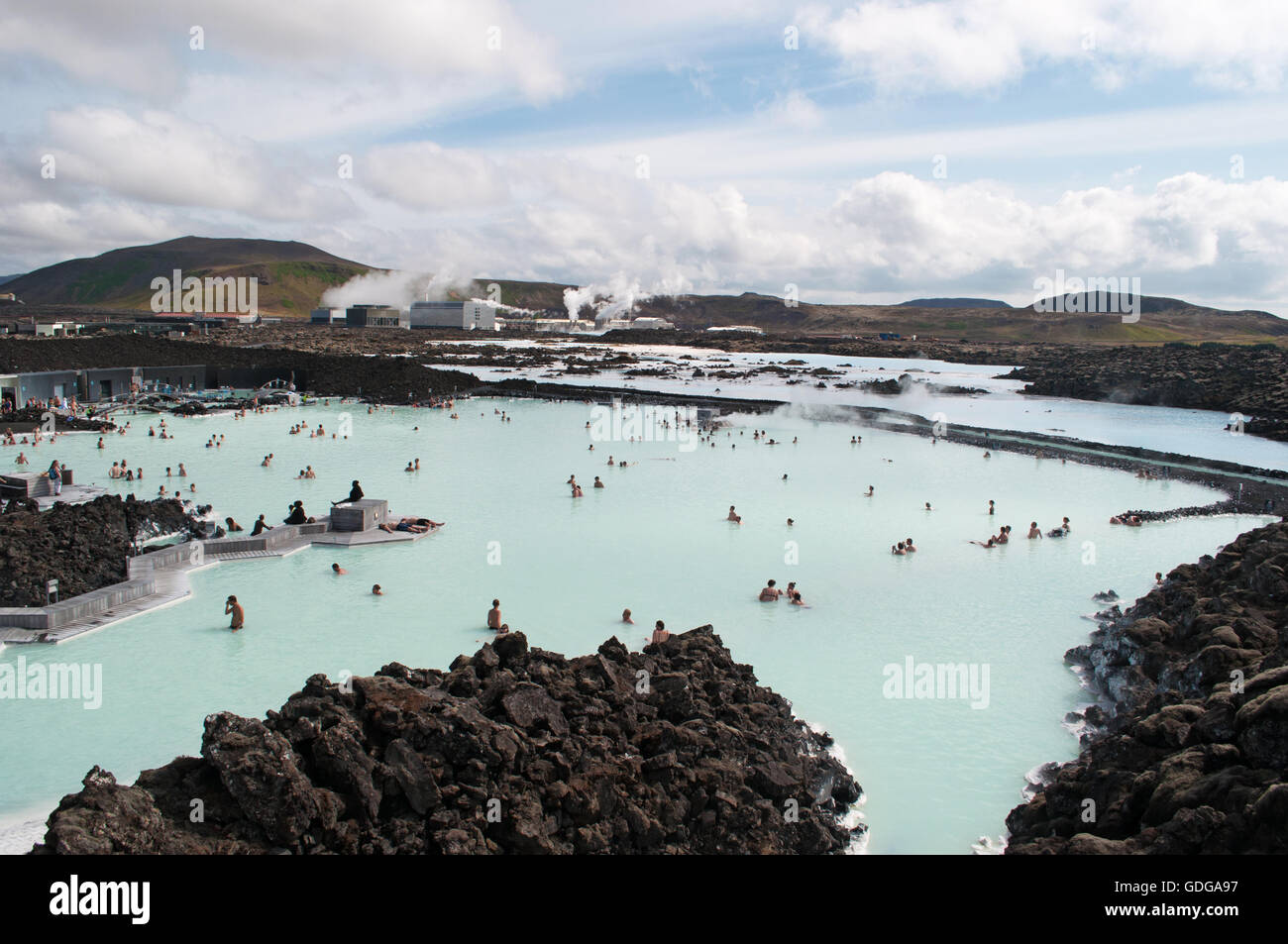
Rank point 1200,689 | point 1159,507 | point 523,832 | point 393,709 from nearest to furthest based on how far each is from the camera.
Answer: point 523,832
point 393,709
point 1200,689
point 1159,507

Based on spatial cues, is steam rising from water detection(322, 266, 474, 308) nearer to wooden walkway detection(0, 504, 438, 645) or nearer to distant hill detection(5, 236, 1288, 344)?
distant hill detection(5, 236, 1288, 344)

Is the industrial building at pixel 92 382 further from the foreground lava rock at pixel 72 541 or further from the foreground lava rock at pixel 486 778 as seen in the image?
the foreground lava rock at pixel 486 778

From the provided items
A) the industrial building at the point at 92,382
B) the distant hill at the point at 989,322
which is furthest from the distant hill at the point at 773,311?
the industrial building at the point at 92,382

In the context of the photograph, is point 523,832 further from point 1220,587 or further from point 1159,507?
point 1159,507

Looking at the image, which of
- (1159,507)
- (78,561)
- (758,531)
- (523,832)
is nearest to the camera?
(523,832)

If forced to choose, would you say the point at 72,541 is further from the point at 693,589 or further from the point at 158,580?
the point at 693,589

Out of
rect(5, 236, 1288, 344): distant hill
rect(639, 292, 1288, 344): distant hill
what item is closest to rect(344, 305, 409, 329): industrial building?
rect(5, 236, 1288, 344): distant hill
